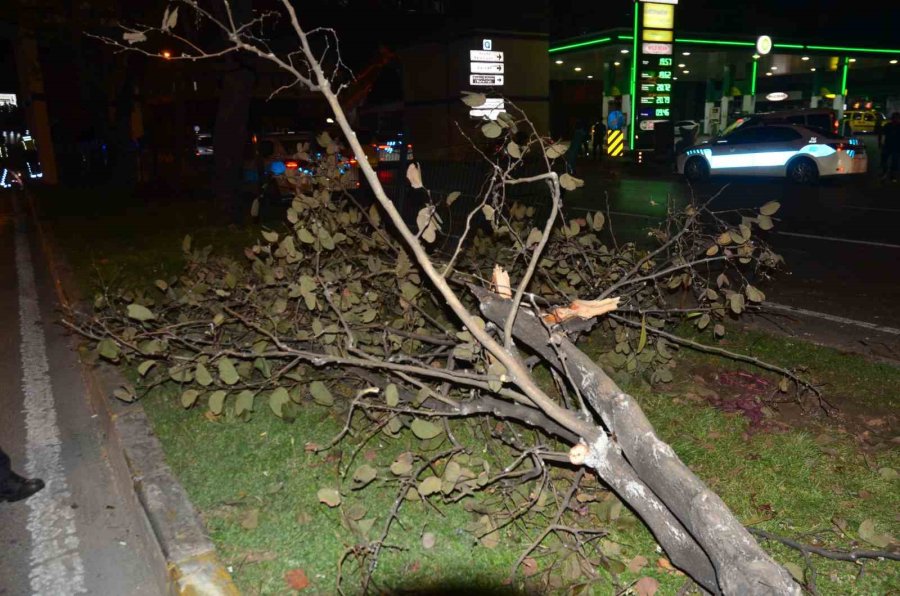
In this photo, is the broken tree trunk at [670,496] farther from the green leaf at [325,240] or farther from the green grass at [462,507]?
the green leaf at [325,240]

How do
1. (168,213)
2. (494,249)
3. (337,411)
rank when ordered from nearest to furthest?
(337,411) < (494,249) < (168,213)

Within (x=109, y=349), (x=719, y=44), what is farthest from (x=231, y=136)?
(x=719, y=44)

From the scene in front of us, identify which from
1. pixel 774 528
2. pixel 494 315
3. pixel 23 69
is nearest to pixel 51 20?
pixel 23 69

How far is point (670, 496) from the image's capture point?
8.78 feet

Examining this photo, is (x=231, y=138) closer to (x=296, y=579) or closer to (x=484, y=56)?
(x=484, y=56)

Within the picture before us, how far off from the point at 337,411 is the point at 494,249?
2178mm

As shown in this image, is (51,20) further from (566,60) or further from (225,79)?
(566,60)

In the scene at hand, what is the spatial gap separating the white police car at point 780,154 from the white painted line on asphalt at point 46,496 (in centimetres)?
1673

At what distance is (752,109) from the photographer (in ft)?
119

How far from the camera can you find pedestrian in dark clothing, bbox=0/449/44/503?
423 cm

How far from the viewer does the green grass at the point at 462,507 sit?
3189mm

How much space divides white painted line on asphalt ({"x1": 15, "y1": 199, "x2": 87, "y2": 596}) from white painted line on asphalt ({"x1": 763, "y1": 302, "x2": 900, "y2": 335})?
237 inches

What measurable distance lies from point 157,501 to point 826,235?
415 inches

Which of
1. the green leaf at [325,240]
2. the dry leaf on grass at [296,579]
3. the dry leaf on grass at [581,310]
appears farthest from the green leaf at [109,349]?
the dry leaf on grass at [581,310]
